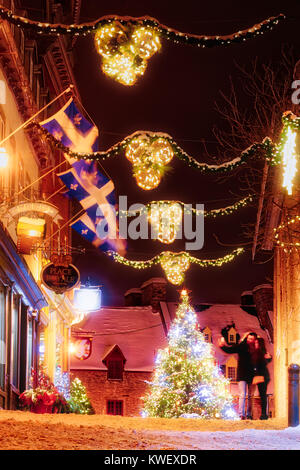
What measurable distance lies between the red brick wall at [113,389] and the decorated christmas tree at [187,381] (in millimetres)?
14870

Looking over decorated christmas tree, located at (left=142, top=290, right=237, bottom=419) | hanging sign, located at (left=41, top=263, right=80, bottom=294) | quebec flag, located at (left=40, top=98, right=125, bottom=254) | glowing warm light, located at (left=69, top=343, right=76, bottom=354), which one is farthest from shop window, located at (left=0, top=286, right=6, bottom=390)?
glowing warm light, located at (left=69, top=343, right=76, bottom=354)

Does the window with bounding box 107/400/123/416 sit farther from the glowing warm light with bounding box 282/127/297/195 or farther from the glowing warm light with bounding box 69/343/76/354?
the glowing warm light with bounding box 282/127/297/195

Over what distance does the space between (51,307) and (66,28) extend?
23.4 metres

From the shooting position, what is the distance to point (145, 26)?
11133 millimetres

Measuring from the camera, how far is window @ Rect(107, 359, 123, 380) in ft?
169

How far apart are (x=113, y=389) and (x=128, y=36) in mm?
42091

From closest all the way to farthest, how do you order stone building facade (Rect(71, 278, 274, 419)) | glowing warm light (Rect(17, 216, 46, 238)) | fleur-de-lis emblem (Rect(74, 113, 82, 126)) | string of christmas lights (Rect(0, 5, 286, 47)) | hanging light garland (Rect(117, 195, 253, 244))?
string of christmas lights (Rect(0, 5, 286, 47)) → hanging light garland (Rect(117, 195, 253, 244)) → glowing warm light (Rect(17, 216, 46, 238)) → fleur-de-lis emblem (Rect(74, 113, 82, 126)) → stone building facade (Rect(71, 278, 274, 419))

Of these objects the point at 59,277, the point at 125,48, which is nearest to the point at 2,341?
the point at 59,277

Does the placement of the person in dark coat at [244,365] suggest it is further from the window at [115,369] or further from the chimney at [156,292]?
the window at [115,369]

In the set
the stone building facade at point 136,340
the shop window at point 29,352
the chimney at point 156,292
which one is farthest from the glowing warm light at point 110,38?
the chimney at point 156,292

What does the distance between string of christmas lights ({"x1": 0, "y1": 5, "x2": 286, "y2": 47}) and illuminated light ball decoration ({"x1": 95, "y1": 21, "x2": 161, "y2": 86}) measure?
Result: 72 mm

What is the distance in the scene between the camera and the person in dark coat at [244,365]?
51409 mm

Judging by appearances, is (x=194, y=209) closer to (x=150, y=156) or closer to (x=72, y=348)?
(x=150, y=156)
